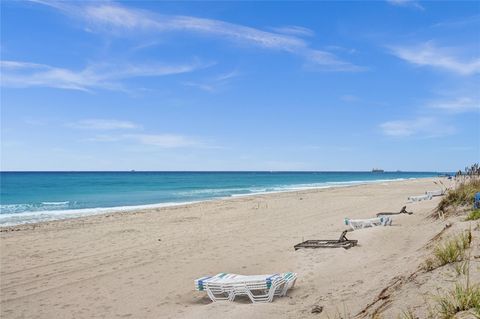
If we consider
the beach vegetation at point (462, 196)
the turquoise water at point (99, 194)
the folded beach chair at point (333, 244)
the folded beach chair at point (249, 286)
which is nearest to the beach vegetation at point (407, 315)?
the folded beach chair at point (249, 286)

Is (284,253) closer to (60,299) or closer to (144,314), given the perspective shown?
(144,314)

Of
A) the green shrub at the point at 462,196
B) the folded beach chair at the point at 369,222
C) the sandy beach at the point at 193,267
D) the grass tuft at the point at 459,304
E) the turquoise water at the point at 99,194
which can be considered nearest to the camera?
the grass tuft at the point at 459,304

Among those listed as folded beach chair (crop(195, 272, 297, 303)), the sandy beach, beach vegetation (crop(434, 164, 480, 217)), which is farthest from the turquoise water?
beach vegetation (crop(434, 164, 480, 217))

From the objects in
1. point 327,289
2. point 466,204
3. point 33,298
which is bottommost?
point 33,298

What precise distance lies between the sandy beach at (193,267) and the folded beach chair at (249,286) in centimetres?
22

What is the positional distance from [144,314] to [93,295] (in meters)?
1.78

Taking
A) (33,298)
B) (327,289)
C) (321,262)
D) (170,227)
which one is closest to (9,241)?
(170,227)

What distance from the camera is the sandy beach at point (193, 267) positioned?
249 inches

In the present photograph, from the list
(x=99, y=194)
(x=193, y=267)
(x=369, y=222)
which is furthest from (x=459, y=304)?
(x=99, y=194)

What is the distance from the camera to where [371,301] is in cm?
532

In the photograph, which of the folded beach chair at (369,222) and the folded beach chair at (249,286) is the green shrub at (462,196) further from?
the folded beach chair at (249,286)

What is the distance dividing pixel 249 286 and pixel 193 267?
11.7 ft

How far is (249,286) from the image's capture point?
7051 millimetres

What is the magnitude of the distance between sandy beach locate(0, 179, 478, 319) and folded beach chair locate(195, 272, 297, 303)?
217mm
